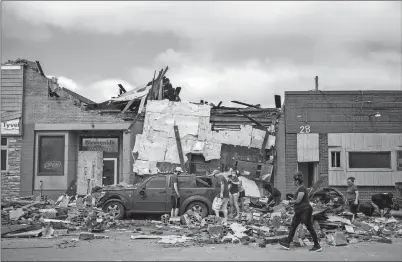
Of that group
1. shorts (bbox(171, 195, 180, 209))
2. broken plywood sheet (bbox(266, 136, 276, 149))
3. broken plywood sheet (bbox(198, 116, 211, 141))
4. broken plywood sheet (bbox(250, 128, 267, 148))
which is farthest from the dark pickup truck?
broken plywood sheet (bbox(266, 136, 276, 149))

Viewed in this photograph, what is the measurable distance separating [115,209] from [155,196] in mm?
1410

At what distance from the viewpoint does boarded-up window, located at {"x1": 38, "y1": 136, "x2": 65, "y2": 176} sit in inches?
842

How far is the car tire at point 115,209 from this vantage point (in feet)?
50.0

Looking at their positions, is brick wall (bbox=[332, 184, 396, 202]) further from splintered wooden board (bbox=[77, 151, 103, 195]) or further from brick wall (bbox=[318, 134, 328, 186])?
splintered wooden board (bbox=[77, 151, 103, 195])

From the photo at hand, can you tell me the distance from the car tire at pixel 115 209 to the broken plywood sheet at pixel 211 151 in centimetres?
606

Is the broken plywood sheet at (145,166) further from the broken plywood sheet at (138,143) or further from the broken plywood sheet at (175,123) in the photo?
the broken plywood sheet at (175,123)

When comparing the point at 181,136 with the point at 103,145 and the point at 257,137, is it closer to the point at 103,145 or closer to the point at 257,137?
the point at 257,137

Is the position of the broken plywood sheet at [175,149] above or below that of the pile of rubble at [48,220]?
above

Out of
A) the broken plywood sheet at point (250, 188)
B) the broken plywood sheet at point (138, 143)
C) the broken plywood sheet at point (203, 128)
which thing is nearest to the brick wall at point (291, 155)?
the broken plywood sheet at point (250, 188)

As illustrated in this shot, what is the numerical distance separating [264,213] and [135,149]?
731cm

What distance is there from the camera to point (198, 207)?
49.8 feet

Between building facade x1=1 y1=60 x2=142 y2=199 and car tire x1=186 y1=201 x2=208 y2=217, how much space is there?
21.7 ft

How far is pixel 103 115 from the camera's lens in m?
21.4

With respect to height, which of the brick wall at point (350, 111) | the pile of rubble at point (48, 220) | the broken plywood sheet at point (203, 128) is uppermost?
the brick wall at point (350, 111)
